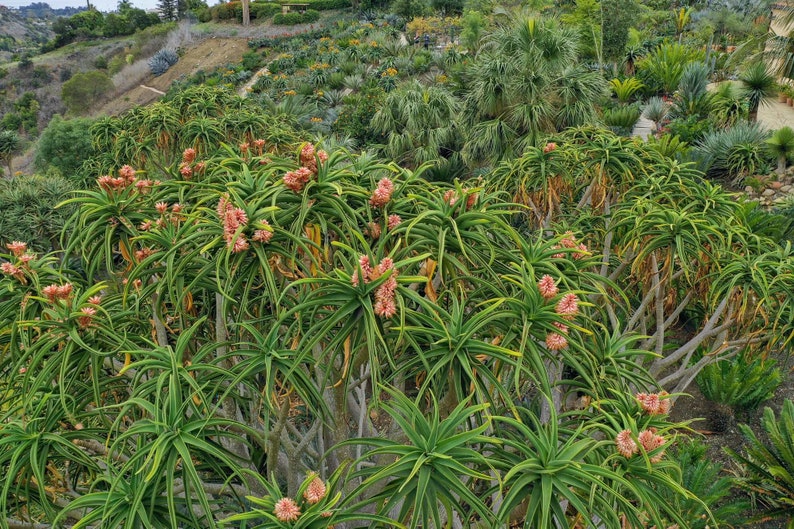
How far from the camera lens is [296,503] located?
7.48 feet

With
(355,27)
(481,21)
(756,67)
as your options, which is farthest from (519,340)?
(355,27)

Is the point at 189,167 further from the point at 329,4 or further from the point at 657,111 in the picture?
the point at 329,4

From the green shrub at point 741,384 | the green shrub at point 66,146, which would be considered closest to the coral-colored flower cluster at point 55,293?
the green shrub at point 741,384

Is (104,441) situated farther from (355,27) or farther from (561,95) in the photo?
(355,27)

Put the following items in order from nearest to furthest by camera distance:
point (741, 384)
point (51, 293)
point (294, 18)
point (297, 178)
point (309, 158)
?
1. point (51, 293)
2. point (297, 178)
3. point (309, 158)
4. point (741, 384)
5. point (294, 18)

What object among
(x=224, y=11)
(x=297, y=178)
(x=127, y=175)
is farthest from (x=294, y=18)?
(x=297, y=178)

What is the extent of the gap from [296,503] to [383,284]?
3.63ft

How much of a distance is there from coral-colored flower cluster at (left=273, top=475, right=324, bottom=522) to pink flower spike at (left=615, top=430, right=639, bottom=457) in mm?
1404

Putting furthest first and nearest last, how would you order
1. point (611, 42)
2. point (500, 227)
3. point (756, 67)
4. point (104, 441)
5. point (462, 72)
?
1. point (611, 42)
2. point (462, 72)
3. point (756, 67)
4. point (500, 227)
5. point (104, 441)

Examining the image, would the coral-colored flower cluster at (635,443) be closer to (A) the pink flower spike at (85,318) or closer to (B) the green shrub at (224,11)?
(A) the pink flower spike at (85,318)

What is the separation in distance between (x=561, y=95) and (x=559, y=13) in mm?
20842

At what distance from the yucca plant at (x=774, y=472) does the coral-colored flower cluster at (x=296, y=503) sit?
15.8 ft

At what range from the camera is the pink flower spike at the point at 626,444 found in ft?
7.59

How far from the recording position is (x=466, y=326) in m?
2.53
